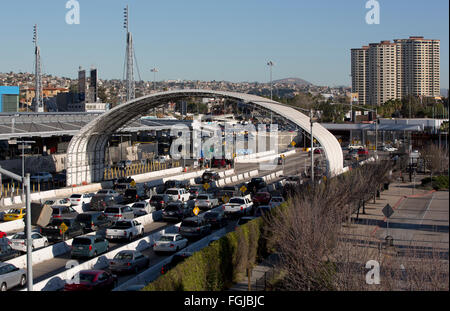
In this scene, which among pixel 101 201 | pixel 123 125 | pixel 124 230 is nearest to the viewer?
pixel 124 230

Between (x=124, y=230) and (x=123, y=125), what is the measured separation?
784 inches

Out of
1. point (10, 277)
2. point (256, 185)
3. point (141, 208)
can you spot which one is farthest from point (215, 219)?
point (256, 185)

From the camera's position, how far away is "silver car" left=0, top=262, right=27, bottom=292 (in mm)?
16812

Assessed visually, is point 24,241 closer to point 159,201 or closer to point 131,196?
point 159,201

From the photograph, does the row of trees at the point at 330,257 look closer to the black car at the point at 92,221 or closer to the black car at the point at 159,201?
the black car at the point at 92,221

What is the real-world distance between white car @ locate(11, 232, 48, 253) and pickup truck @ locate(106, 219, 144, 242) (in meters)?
2.72

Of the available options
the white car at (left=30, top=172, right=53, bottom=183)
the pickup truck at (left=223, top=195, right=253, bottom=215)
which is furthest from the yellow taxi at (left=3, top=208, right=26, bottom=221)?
the white car at (left=30, top=172, right=53, bottom=183)

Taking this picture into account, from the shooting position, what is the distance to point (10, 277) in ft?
56.1

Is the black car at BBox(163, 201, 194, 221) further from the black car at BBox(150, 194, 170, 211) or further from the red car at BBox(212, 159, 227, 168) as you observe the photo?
the red car at BBox(212, 159, 227, 168)

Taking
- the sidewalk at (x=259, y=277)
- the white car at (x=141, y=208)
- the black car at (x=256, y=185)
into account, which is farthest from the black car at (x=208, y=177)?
the sidewalk at (x=259, y=277)

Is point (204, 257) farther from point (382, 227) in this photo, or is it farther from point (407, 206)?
point (407, 206)

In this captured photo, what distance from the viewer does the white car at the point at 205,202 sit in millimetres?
33438
